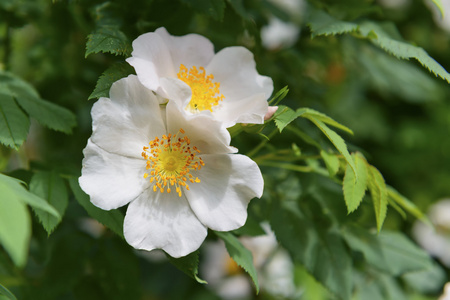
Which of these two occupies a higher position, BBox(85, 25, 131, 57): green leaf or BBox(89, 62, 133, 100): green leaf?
BBox(85, 25, 131, 57): green leaf

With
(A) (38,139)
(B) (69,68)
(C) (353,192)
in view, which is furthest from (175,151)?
(A) (38,139)

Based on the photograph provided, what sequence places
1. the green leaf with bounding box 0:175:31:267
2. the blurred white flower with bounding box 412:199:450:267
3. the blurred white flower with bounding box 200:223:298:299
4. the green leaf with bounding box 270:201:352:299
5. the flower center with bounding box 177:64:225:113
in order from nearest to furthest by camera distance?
the green leaf with bounding box 0:175:31:267 < the flower center with bounding box 177:64:225:113 < the green leaf with bounding box 270:201:352:299 < the blurred white flower with bounding box 200:223:298:299 < the blurred white flower with bounding box 412:199:450:267

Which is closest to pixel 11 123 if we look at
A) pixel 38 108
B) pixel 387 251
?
pixel 38 108

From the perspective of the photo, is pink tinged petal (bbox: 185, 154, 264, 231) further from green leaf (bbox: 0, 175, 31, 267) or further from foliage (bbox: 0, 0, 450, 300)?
green leaf (bbox: 0, 175, 31, 267)

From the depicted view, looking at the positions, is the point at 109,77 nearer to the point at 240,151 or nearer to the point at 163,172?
the point at 163,172

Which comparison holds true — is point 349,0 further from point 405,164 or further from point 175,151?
point 405,164

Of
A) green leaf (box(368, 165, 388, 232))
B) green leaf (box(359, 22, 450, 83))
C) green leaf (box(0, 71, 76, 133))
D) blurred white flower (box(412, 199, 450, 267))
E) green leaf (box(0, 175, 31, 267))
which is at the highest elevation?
green leaf (box(359, 22, 450, 83))

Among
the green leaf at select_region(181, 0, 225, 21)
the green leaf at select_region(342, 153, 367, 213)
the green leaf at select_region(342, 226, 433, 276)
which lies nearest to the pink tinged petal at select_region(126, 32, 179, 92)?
the green leaf at select_region(181, 0, 225, 21)
